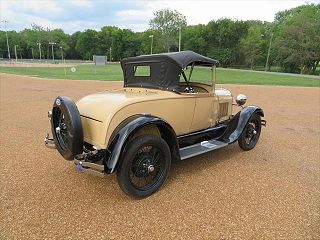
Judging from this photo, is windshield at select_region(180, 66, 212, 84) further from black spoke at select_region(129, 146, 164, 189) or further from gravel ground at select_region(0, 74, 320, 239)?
black spoke at select_region(129, 146, 164, 189)

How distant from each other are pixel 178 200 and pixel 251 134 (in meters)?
2.71

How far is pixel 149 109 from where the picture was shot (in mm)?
3699

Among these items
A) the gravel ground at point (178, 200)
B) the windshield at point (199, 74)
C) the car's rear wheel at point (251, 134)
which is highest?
the windshield at point (199, 74)

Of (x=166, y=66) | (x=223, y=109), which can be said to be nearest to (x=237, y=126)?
(x=223, y=109)

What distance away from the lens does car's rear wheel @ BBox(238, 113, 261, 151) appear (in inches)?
204

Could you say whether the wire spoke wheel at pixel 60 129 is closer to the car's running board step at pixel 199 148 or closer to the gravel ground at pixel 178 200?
the gravel ground at pixel 178 200

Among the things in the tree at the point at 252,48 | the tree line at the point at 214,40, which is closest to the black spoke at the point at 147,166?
the tree line at the point at 214,40

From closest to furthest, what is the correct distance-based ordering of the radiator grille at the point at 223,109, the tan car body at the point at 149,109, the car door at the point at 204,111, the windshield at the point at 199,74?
the tan car body at the point at 149,109, the car door at the point at 204,111, the windshield at the point at 199,74, the radiator grille at the point at 223,109

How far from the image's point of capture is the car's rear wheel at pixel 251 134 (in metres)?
5.19

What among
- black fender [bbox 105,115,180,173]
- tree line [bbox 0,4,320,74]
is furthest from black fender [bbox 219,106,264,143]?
tree line [bbox 0,4,320,74]

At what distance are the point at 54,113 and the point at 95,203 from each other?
57.2 inches

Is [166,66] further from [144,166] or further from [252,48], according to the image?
[252,48]

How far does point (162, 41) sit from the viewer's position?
222 ft

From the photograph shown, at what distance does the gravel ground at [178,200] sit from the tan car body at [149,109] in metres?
0.74
